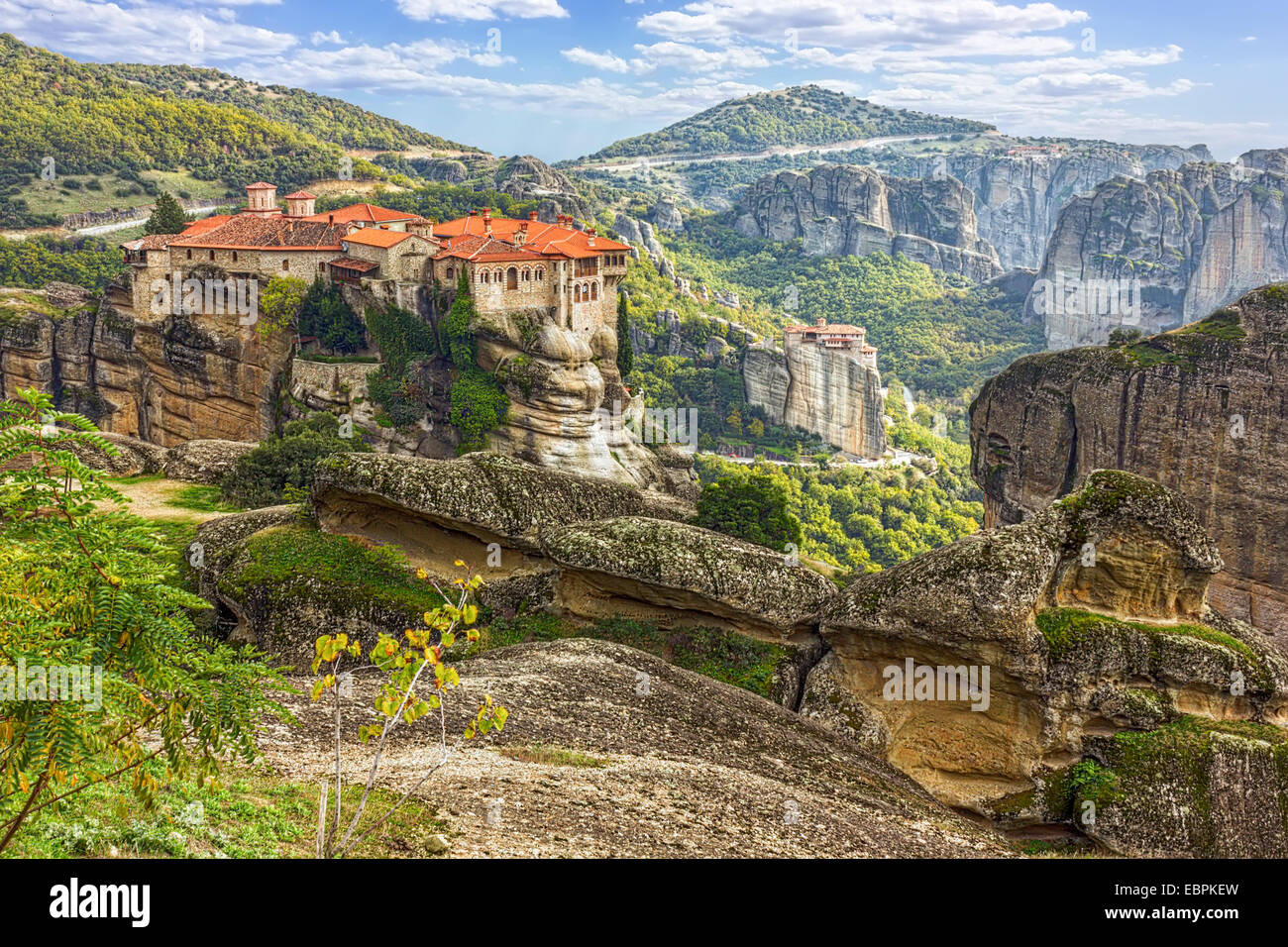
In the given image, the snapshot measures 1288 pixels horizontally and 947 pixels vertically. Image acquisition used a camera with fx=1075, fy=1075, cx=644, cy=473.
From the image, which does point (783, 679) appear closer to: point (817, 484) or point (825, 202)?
point (817, 484)

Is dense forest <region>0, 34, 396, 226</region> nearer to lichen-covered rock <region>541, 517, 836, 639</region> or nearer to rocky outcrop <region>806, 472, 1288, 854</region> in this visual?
lichen-covered rock <region>541, 517, 836, 639</region>

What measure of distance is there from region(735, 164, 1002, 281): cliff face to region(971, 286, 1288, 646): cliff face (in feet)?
464

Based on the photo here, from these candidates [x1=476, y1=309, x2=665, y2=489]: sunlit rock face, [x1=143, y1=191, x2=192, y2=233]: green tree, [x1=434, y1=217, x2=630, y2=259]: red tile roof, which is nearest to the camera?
[x1=476, y1=309, x2=665, y2=489]: sunlit rock face

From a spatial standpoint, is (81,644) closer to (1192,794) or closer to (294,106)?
(1192,794)

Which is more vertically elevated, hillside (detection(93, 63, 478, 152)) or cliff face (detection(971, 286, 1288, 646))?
hillside (detection(93, 63, 478, 152))

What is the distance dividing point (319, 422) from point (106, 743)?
40796 mm

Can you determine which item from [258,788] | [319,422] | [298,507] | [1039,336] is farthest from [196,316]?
[1039,336]

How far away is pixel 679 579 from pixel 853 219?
Answer: 168863 millimetres

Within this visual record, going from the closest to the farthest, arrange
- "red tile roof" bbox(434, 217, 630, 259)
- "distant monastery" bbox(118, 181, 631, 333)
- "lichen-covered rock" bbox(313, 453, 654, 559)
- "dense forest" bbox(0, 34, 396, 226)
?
"lichen-covered rock" bbox(313, 453, 654, 559) → "distant monastery" bbox(118, 181, 631, 333) → "red tile roof" bbox(434, 217, 630, 259) → "dense forest" bbox(0, 34, 396, 226)

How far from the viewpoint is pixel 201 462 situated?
108ft

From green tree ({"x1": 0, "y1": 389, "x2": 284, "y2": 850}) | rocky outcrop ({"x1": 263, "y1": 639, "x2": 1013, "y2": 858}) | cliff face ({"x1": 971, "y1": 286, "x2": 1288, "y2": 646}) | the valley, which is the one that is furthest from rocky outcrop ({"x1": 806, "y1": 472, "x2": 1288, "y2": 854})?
cliff face ({"x1": 971, "y1": 286, "x2": 1288, "y2": 646})

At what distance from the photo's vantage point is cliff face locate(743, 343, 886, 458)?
95.1 metres

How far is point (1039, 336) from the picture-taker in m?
149

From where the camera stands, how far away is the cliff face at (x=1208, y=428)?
116 ft
